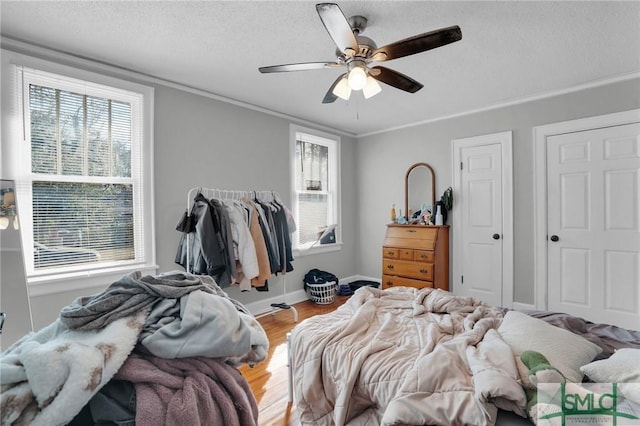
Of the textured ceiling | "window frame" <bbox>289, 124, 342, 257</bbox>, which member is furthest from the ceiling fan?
"window frame" <bbox>289, 124, 342, 257</bbox>

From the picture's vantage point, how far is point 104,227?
2607 mm

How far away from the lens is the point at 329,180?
15.5ft

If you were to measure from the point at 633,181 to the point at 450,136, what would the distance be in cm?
178

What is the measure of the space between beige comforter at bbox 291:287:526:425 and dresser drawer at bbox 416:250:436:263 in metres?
1.59

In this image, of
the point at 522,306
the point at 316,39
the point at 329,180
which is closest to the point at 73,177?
the point at 316,39

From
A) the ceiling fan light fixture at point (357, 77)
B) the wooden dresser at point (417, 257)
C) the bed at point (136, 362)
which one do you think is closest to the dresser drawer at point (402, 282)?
the wooden dresser at point (417, 257)

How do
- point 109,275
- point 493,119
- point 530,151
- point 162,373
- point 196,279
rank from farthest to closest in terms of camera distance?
1. point 493,119
2. point 530,151
3. point 109,275
4. point 196,279
5. point 162,373

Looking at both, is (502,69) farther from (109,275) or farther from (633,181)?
(109,275)

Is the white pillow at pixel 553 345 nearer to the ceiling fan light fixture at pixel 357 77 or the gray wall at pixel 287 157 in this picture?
the ceiling fan light fixture at pixel 357 77

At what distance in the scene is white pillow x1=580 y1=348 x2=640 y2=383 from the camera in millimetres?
1082

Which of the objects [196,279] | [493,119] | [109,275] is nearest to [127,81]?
[109,275]

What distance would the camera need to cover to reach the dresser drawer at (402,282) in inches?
145

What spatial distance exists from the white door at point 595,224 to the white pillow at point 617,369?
7.75 feet

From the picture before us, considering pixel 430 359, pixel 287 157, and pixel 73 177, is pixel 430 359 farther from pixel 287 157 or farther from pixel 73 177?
pixel 287 157
